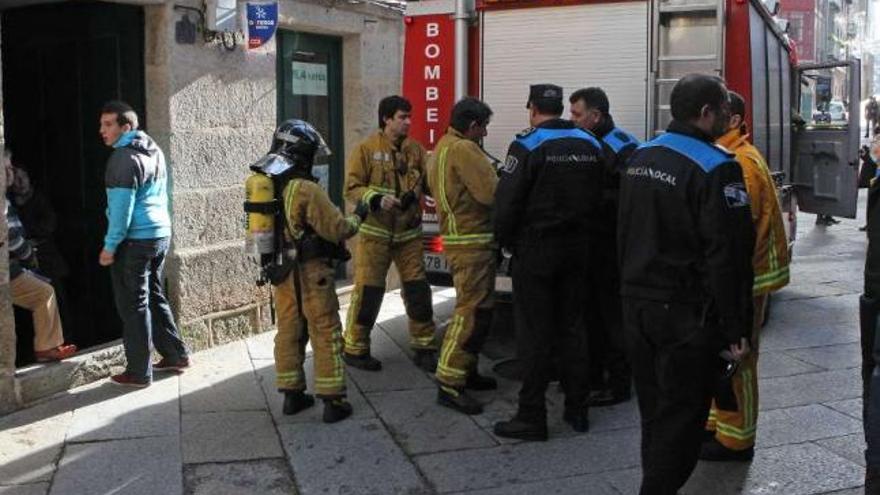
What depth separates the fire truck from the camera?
6379 millimetres

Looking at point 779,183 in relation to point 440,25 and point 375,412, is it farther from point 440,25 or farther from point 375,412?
point 375,412

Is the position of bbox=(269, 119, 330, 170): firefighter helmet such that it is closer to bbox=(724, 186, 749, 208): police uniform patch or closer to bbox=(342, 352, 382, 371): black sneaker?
bbox=(342, 352, 382, 371): black sneaker

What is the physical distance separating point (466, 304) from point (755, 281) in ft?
5.62

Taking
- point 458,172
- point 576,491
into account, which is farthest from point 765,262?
point 458,172

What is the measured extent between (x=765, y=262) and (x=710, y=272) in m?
1.03

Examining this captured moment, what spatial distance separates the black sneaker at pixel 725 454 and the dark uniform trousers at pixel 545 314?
807 mm

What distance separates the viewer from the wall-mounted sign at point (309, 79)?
27.4 feet

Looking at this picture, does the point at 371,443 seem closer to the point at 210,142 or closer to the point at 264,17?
the point at 210,142

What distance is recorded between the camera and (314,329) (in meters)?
5.33

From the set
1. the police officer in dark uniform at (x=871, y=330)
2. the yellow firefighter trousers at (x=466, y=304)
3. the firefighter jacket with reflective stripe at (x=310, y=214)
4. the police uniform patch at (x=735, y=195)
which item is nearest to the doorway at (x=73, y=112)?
the firefighter jacket with reflective stripe at (x=310, y=214)

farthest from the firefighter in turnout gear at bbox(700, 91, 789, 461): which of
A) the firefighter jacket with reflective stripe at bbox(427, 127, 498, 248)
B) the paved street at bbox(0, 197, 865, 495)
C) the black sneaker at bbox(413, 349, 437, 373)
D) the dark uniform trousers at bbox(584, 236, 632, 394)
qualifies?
the black sneaker at bbox(413, 349, 437, 373)

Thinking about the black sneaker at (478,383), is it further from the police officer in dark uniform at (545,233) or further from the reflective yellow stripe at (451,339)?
the police officer in dark uniform at (545,233)

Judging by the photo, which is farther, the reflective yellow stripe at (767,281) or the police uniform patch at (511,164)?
the police uniform patch at (511,164)

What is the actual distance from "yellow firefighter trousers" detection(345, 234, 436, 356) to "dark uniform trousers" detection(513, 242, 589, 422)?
147 cm
